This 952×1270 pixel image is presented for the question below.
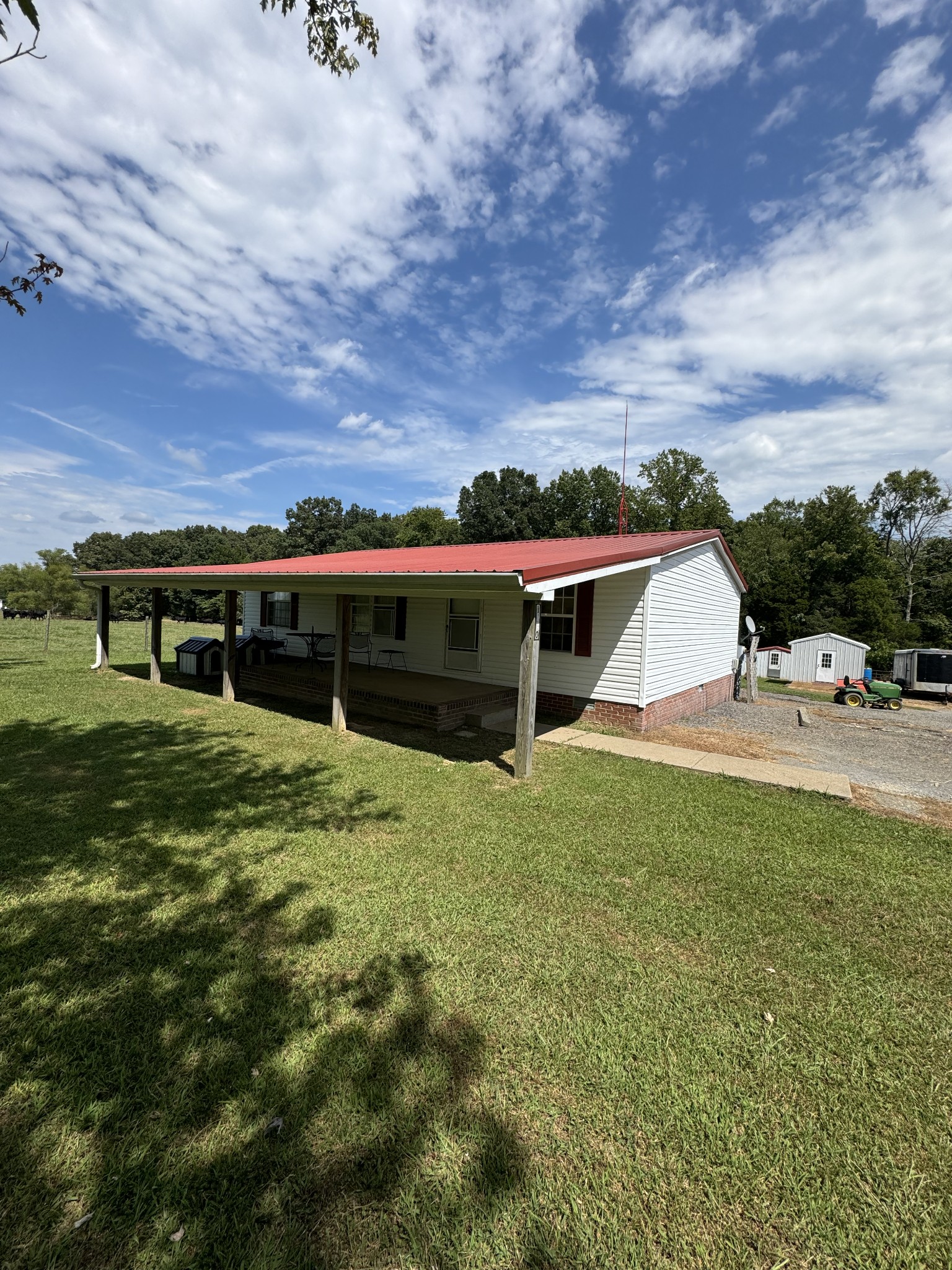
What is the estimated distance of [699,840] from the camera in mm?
4668

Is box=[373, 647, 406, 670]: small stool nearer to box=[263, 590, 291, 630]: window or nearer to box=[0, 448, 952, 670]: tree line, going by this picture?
box=[263, 590, 291, 630]: window

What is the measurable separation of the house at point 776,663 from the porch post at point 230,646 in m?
19.2

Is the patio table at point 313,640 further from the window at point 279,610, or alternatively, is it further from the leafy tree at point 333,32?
the leafy tree at point 333,32

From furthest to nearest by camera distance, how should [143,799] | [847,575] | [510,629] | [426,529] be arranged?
[426,529], [847,575], [510,629], [143,799]

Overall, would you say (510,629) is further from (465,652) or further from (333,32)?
(333,32)

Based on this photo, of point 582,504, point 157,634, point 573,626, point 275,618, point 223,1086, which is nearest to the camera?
point 223,1086

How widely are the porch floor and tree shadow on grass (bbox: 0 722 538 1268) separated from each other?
15.6ft

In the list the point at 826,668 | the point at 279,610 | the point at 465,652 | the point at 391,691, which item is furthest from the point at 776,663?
the point at 279,610

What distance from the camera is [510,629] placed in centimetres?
1031

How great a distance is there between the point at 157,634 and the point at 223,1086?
11188 millimetres

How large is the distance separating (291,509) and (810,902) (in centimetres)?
6432

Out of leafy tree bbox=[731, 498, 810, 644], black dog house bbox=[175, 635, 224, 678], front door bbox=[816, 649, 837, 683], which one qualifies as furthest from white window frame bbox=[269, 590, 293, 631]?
leafy tree bbox=[731, 498, 810, 644]

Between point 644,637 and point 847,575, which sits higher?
point 847,575

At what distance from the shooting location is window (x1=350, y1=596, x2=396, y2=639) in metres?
12.2
